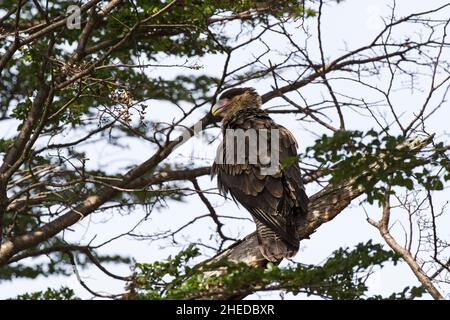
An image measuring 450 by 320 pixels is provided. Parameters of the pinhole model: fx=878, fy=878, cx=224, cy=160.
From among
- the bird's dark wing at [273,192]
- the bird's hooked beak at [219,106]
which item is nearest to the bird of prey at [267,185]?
the bird's dark wing at [273,192]

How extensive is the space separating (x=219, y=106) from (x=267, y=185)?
202 centimetres

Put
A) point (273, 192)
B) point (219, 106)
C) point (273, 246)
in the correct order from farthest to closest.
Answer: point (219, 106) → point (273, 192) → point (273, 246)

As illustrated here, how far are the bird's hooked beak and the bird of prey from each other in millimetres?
688

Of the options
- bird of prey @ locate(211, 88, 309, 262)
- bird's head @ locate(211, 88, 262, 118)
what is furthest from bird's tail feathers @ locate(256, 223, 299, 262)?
bird's head @ locate(211, 88, 262, 118)

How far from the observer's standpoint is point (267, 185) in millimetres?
7199

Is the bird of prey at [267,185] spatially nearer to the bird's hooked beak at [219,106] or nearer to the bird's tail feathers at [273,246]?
the bird's tail feathers at [273,246]

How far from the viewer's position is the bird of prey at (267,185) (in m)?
6.87

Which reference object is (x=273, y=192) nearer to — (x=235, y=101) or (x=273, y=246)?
(x=273, y=246)

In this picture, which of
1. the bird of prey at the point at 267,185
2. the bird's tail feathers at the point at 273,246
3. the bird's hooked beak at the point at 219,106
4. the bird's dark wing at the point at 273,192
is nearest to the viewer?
the bird's tail feathers at the point at 273,246

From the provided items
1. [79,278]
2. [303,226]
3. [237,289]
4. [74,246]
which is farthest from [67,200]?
[237,289]

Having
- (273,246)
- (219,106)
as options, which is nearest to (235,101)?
(219,106)

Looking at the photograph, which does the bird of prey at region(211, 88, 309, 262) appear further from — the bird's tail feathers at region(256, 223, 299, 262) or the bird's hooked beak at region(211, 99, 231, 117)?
the bird's hooked beak at region(211, 99, 231, 117)
